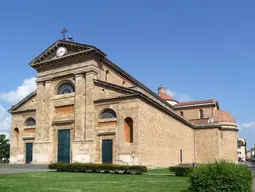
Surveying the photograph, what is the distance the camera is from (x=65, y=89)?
37.4m

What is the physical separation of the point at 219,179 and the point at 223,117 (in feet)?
166

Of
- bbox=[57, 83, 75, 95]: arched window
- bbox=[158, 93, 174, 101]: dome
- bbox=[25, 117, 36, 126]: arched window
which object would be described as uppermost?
bbox=[158, 93, 174, 101]: dome

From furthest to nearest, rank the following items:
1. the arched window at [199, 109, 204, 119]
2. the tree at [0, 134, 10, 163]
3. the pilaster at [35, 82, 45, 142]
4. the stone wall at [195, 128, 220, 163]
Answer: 1. the tree at [0, 134, 10, 163]
2. the arched window at [199, 109, 204, 119]
3. the stone wall at [195, 128, 220, 163]
4. the pilaster at [35, 82, 45, 142]

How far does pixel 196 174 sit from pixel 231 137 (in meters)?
50.4

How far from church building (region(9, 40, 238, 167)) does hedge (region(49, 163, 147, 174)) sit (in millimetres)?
5143

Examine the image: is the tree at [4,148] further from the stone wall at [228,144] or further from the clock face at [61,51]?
the stone wall at [228,144]

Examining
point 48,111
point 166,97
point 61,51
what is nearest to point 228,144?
point 166,97

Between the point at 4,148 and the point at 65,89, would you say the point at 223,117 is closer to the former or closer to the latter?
the point at 65,89

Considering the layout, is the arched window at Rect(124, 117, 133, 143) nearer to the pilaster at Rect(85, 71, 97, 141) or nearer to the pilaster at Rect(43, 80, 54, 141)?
the pilaster at Rect(85, 71, 97, 141)

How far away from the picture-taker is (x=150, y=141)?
110 feet

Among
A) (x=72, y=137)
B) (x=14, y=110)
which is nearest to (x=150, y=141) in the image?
(x=72, y=137)

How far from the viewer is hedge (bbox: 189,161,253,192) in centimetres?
992

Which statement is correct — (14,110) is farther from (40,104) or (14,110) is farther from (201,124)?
(201,124)

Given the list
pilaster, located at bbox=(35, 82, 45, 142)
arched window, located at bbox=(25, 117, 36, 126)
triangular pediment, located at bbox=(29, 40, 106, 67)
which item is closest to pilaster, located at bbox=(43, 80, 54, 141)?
pilaster, located at bbox=(35, 82, 45, 142)
